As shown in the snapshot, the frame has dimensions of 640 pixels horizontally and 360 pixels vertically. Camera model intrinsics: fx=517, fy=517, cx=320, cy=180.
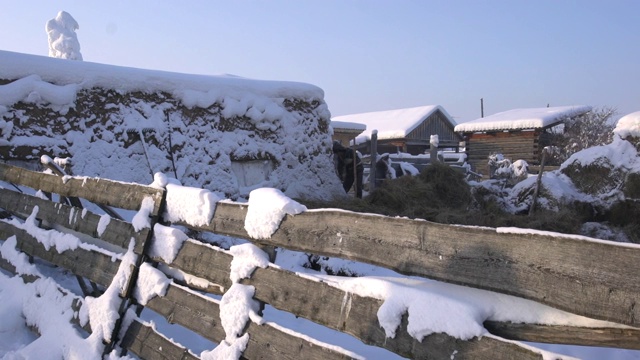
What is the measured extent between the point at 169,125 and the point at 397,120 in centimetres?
3149

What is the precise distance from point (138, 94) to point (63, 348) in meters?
5.54

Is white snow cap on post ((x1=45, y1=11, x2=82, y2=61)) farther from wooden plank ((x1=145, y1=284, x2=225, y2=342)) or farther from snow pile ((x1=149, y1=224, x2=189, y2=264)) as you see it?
wooden plank ((x1=145, y1=284, x2=225, y2=342))

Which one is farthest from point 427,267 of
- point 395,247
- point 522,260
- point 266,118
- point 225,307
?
point 266,118

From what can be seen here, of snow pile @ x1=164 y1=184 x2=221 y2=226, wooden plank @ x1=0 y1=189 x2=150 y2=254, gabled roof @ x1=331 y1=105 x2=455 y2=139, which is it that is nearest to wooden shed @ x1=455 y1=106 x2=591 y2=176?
gabled roof @ x1=331 y1=105 x2=455 y2=139

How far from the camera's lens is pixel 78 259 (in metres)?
3.96

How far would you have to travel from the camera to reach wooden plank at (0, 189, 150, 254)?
3.47 meters

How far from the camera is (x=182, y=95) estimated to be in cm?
866

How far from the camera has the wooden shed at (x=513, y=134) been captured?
28391mm

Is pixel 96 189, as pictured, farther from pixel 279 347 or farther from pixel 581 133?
pixel 581 133

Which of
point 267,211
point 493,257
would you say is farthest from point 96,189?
point 493,257

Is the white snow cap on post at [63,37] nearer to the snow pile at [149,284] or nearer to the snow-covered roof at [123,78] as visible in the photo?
the snow-covered roof at [123,78]

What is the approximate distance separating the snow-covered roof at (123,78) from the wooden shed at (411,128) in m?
23.4

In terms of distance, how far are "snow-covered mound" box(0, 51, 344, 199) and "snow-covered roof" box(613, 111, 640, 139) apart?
5.60 metres

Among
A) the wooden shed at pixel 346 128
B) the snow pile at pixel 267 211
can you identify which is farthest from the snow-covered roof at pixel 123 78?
the wooden shed at pixel 346 128
